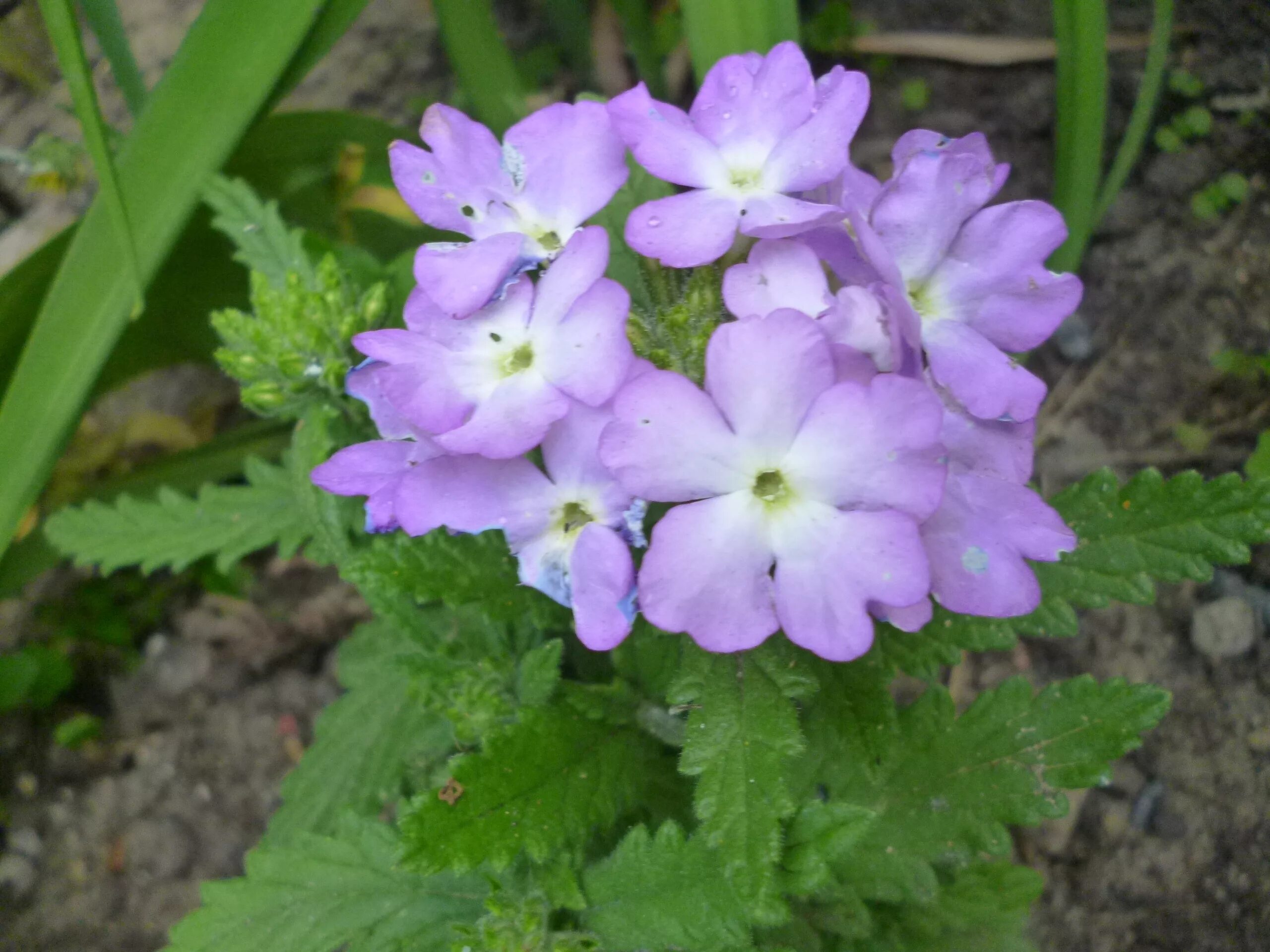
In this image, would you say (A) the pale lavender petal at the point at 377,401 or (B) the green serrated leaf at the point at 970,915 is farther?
(B) the green serrated leaf at the point at 970,915

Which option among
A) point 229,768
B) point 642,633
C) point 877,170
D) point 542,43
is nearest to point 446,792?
point 642,633

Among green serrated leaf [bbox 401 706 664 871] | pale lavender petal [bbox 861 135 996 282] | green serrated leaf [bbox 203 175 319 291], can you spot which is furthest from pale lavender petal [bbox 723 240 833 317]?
green serrated leaf [bbox 203 175 319 291]

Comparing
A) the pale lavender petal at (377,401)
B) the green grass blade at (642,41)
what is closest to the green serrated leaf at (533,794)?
the pale lavender petal at (377,401)

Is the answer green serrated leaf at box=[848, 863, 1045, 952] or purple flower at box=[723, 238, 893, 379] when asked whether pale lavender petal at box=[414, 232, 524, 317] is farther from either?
green serrated leaf at box=[848, 863, 1045, 952]

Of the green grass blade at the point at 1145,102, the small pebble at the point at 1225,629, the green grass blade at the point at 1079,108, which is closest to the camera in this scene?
the green grass blade at the point at 1079,108

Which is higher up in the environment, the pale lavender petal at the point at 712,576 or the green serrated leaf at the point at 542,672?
the pale lavender petal at the point at 712,576

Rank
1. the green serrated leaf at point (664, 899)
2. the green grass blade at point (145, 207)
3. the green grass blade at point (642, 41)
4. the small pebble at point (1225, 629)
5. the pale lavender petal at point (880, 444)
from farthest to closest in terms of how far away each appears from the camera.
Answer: the green grass blade at point (642, 41) → the small pebble at point (1225, 629) → the green grass blade at point (145, 207) → the green serrated leaf at point (664, 899) → the pale lavender petal at point (880, 444)

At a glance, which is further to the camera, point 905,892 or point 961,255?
point 905,892

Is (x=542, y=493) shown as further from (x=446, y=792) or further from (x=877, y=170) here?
(x=877, y=170)

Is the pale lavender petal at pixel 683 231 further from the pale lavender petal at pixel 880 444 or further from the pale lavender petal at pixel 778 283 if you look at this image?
the pale lavender petal at pixel 880 444
